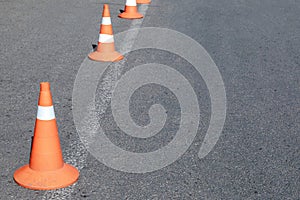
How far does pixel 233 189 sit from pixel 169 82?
2.91 m

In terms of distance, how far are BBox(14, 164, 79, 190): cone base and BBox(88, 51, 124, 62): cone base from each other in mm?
3641

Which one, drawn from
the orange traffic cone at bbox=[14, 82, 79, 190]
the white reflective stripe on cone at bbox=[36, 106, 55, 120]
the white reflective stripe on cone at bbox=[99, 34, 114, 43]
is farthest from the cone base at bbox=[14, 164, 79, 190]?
the white reflective stripe on cone at bbox=[99, 34, 114, 43]

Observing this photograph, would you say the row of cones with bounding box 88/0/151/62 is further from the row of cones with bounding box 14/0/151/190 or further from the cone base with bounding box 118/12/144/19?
the row of cones with bounding box 14/0/151/190

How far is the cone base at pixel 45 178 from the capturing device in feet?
14.9

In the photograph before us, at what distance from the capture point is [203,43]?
9578 mm

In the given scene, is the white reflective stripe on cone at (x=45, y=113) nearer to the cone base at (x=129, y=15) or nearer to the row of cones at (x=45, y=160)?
the row of cones at (x=45, y=160)

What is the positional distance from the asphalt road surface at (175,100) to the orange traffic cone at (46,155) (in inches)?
4.3

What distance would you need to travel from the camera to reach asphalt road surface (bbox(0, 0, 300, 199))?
4.70 meters

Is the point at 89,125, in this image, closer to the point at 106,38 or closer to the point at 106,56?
the point at 106,56

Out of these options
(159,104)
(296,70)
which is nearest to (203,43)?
(296,70)

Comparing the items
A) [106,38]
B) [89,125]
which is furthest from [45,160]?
[106,38]

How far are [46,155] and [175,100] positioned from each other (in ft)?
7.59

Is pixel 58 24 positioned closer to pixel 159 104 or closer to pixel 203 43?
pixel 203 43

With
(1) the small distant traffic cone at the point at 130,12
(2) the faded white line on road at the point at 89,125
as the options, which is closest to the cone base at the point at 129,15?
(1) the small distant traffic cone at the point at 130,12
